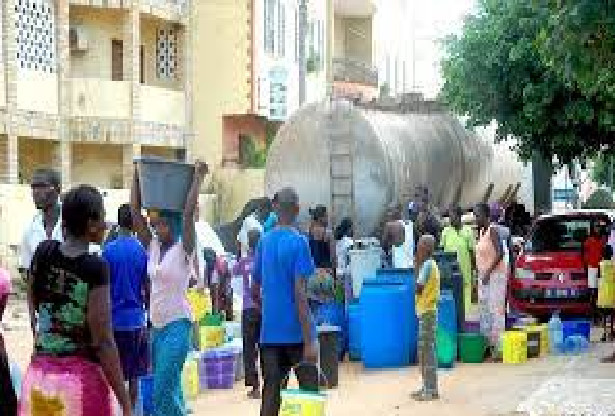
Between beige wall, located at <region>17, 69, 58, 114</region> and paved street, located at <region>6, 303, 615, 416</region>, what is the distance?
50.7 ft

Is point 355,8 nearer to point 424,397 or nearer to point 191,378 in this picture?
point 191,378

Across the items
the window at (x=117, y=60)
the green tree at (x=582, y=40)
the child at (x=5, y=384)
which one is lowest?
the child at (x=5, y=384)

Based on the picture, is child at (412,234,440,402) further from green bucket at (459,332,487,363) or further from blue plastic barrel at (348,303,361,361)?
blue plastic barrel at (348,303,361,361)

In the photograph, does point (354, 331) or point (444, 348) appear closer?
point (444, 348)

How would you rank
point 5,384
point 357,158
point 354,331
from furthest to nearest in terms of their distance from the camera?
point 357,158 < point 354,331 < point 5,384

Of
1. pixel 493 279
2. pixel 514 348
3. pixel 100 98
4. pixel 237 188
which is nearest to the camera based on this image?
pixel 514 348

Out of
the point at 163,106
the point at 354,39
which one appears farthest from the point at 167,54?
the point at 354,39

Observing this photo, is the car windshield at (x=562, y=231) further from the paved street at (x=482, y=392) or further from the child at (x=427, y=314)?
the child at (x=427, y=314)

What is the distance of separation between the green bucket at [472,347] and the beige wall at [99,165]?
2003 cm

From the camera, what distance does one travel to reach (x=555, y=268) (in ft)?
48.9

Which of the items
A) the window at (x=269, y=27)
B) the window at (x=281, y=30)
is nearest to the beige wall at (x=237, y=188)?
the window at (x=269, y=27)

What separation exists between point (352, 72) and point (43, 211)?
3742 centimetres

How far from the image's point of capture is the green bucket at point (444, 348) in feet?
41.6

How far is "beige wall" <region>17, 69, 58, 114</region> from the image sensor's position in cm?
2780
